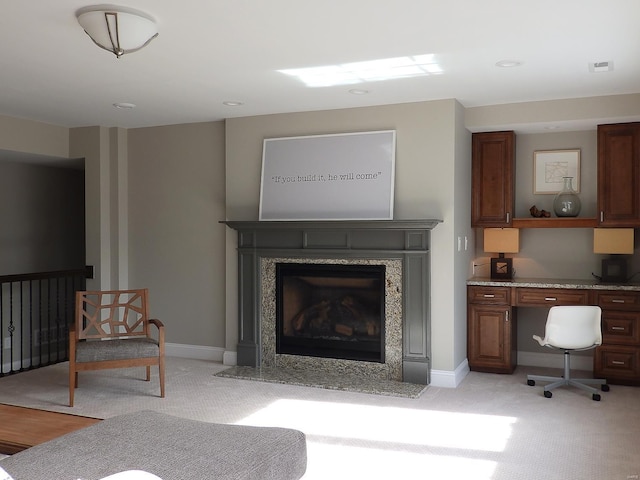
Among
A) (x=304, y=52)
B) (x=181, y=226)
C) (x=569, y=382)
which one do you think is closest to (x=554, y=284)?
(x=569, y=382)

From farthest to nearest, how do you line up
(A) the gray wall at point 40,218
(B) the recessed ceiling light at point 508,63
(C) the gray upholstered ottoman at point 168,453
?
(A) the gray wall at point 40,218 → (B) the recessed ceiling light at point 508,63 → (C) the gray upholstered ottoman at point 168,453

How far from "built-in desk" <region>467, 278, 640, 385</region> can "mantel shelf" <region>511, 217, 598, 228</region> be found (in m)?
0.51

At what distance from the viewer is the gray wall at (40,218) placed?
7.32 m

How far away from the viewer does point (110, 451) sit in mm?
2494

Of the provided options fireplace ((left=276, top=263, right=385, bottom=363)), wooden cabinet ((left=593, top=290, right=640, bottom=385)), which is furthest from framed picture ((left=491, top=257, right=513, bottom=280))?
fireplace ((left=276, top=263, right=385, bottom=363))

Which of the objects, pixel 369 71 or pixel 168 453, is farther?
pixel 369 71

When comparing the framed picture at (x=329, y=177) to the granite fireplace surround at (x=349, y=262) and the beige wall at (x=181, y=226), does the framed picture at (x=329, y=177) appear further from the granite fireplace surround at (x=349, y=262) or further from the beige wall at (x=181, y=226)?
the beige wall at (x=181, y=226)

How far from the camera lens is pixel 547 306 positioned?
18.2ft

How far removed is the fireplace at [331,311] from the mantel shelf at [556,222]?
57.6 inches

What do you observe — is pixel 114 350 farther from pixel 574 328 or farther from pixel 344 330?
pixel 574 328

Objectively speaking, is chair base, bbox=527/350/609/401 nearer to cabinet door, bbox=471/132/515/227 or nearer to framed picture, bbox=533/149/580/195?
cabinet door, bbox=471/132/515/227

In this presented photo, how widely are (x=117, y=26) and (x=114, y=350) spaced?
2.63 meters

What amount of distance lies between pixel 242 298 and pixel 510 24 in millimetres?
3640

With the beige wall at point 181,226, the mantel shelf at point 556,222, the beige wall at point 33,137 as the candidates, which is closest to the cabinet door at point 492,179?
the mantel shelf at point 556,222
